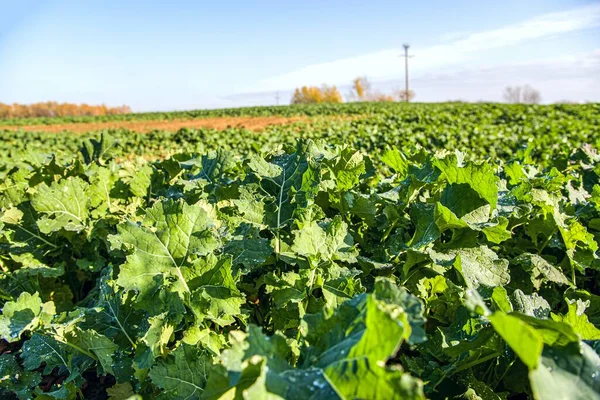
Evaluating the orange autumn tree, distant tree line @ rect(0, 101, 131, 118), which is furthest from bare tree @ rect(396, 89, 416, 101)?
distant tree line @ rect(0, 101, 131, 118)

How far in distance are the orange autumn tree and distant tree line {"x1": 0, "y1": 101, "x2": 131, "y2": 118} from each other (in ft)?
129

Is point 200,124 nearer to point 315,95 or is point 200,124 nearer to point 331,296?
point 331,296

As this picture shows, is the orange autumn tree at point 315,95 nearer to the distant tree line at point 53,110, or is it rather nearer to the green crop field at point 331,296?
the distant tree line at point 53,110

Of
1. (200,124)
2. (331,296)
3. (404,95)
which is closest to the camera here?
(331,296)

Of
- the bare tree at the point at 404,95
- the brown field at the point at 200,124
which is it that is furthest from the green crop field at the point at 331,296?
the bare tree at the point at 404,95

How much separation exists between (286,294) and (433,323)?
2.40 ft

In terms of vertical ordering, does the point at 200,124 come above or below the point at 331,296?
below

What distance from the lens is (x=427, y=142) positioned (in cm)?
1296

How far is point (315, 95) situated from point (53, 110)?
60.3m

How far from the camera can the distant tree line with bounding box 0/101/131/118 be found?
98.8 m

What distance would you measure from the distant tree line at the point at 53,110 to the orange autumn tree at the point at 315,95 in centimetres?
3935

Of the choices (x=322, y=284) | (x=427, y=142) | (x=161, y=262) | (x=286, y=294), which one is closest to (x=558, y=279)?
(x=322, y=284)

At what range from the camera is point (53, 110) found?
103188 mm

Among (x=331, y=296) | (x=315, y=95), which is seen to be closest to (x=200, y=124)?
(x=331, y=296)
